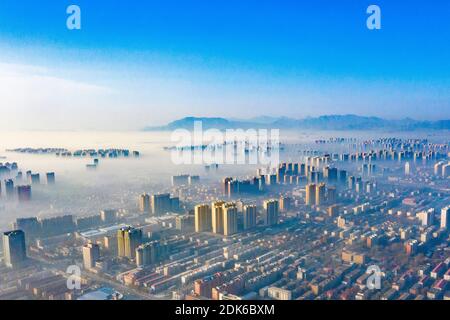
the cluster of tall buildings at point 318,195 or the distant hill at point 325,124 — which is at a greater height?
the distant hill at point 325,124

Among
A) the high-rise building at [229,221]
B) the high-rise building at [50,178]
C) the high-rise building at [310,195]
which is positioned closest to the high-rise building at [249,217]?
the high-rise building at [229,221]

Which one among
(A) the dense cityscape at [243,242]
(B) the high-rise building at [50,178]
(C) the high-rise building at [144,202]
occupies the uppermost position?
(B) the high-rise building at [50,178]

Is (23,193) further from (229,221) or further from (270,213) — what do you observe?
(270,213)

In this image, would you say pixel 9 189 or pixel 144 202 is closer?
pixel 144 202

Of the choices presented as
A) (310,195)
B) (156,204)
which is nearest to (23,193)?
(156,204)

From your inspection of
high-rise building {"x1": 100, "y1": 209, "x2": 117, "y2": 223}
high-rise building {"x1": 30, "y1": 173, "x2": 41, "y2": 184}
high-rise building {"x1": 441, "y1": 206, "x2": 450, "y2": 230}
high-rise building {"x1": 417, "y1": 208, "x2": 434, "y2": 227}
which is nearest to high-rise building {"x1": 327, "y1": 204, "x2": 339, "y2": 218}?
high-rise building {"x1": 417, "y1": 208, "x2": 434, "y2": 227}

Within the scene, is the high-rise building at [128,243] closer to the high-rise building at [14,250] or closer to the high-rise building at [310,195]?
the high-rise building at [14,250]

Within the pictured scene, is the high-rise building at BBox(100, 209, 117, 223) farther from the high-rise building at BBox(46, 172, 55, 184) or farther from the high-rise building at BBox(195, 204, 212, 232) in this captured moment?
the high-rise building at BBox(46, 172, 55, 184)
